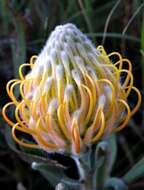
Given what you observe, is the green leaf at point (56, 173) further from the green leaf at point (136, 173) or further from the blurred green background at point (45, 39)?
the blurred green background at point (45, 39)

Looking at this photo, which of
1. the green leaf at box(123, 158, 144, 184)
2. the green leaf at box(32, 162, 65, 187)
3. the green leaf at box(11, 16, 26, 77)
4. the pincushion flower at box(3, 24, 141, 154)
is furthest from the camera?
the green leaf at box(11, 16, 26, 77)

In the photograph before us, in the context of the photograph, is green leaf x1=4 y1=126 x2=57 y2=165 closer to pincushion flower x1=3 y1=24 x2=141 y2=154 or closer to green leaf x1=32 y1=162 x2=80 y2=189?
green leaf x1=32 y1=162 x2=80 y2=189

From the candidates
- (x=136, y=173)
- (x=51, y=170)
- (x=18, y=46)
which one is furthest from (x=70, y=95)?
(x=18, y=46)

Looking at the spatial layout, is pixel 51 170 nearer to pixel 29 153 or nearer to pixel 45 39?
pixel 29 153

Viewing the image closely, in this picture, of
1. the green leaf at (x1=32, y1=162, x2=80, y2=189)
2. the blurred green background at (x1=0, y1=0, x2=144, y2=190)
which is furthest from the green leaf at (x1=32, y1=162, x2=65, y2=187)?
the blurred green background at (x1=0, y1=0, x2=144, y2=190)

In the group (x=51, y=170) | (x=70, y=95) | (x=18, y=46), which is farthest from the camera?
(x=18, y=46)

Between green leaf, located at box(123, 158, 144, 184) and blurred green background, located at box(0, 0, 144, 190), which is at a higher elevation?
blurred green background, located at box(0, 0, 144, 190)

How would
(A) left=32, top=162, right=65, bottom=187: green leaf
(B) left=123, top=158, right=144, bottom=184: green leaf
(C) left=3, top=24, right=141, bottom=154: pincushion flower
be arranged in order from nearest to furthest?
(C) left=3, top=24, right=141, bottom=154: pincushion flower → (A) left=32, top=162, right=65, bottom=187: green leaf → (B) left=123, top=158, right=144, bottom=184: green leaf
